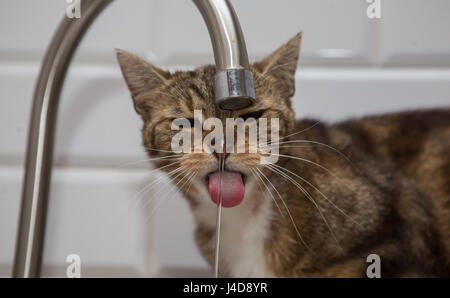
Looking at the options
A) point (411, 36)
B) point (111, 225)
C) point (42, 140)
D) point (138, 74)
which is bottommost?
point (111, 225)

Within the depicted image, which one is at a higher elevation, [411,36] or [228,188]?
[411,36]

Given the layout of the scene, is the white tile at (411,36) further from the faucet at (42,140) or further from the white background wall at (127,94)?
the faucet at (42,140)

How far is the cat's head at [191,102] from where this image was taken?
0.60 m

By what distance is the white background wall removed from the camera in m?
0.73

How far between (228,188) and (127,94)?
1.05ft

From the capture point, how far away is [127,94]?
0.76 m

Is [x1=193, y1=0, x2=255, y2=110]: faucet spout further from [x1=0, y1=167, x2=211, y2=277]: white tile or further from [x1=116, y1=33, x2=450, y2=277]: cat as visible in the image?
[x1=0, y1=167, x2=211, y2=277]: white tile

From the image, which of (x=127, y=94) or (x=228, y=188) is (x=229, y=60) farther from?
(x=127, y=94)

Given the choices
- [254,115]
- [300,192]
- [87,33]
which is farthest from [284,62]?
[87,33]

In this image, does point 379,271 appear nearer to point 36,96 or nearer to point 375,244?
point 375,244

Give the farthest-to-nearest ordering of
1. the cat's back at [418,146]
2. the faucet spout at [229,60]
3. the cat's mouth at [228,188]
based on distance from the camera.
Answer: the cat's back at [418,146]
the cat's mouth at [228,188]
the faucet spout at [229,60]

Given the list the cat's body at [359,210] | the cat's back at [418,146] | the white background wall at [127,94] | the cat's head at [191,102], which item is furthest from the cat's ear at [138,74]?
the cat's back at [418,146]

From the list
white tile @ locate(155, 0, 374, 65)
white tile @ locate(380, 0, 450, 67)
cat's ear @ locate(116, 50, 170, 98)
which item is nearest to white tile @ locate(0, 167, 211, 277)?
cat's ear @ locate(116, 50, 170, 98)

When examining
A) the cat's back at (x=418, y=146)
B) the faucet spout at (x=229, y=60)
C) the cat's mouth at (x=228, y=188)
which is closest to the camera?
the faucet spout at (x=229, y=60)
